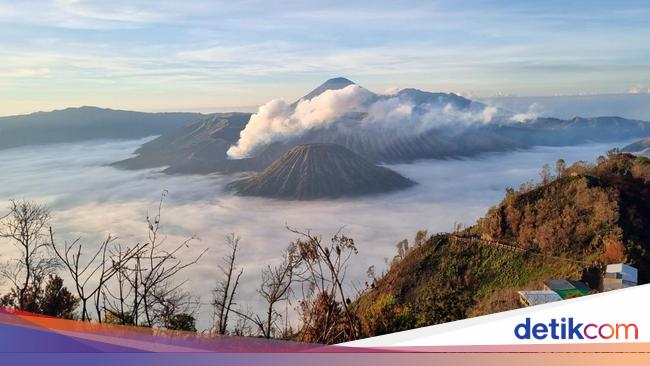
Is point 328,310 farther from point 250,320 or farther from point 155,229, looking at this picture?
point 155,229

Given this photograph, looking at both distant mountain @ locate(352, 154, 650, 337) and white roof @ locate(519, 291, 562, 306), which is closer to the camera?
white roof @ locate(519, 291, 562, 306)

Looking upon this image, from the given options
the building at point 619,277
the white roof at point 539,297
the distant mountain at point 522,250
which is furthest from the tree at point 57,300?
the building at point 619,277

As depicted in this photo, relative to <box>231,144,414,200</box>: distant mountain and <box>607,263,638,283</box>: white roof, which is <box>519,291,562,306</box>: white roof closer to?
<box>607,263,638,283</box>: white roof

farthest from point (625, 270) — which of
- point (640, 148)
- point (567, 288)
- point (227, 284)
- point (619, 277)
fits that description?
point (227, 284)

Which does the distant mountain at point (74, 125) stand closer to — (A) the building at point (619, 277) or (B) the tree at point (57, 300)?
(B) the tree at point (57, 300)

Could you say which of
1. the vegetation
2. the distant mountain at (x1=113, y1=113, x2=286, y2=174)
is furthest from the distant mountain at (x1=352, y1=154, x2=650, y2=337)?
the distant mountain at (x1=113, y1=113, x2=286, y2=174)

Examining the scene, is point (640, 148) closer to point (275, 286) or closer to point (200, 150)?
point (275, 286)
